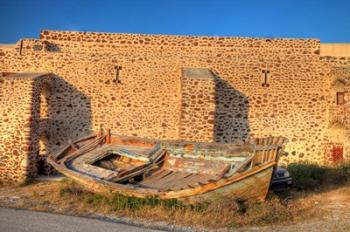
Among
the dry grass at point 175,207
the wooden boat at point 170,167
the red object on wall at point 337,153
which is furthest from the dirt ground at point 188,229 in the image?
the red object on wall at point 337,153

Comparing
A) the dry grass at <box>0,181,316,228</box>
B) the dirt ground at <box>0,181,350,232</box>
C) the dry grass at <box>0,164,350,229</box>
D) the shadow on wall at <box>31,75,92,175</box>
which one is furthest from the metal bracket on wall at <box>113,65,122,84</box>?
the dry grass at <box>0,181,316,228</box>

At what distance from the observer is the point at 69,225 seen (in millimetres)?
5699

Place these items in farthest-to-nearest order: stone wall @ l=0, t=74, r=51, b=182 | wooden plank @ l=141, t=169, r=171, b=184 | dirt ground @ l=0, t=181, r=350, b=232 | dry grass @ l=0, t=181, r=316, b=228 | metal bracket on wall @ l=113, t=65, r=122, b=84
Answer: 1. metal bracket on wall @ l=113, t=65, r=122, b=84
2. stone wall @ l=0, t=74, r=51, b=182
3. wooden plank @ l=141, t=169, r=171, b=184
4. dry grass @ l=0, t=181, r=316, b=228
5. dirt ground @ l=0, t=181, r=350, b=232

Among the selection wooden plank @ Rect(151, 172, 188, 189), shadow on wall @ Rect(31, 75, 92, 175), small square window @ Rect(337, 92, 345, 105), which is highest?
small square window @ Rect(337, 92, 345, 105)

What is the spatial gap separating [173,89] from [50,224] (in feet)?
23.3

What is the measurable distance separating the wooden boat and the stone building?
8.29ft

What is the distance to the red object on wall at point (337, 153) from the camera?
39.4 feet

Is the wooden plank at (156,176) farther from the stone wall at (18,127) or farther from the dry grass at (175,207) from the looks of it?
the stone wall at (18,127)

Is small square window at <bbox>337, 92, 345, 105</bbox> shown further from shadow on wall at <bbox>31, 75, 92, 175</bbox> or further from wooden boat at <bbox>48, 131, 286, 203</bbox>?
shadow on wall at <bbox>31, 75, 92, 175</bbox>

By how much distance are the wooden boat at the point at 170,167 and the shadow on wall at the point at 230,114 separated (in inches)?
142

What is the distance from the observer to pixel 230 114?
480 inches

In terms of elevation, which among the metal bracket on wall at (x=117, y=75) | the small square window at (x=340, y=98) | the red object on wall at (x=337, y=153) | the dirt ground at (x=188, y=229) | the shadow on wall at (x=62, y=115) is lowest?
the dirt ground at (x=188, y=229)

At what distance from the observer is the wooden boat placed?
686cm

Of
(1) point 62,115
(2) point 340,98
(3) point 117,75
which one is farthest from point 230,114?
(1) point 62,115
